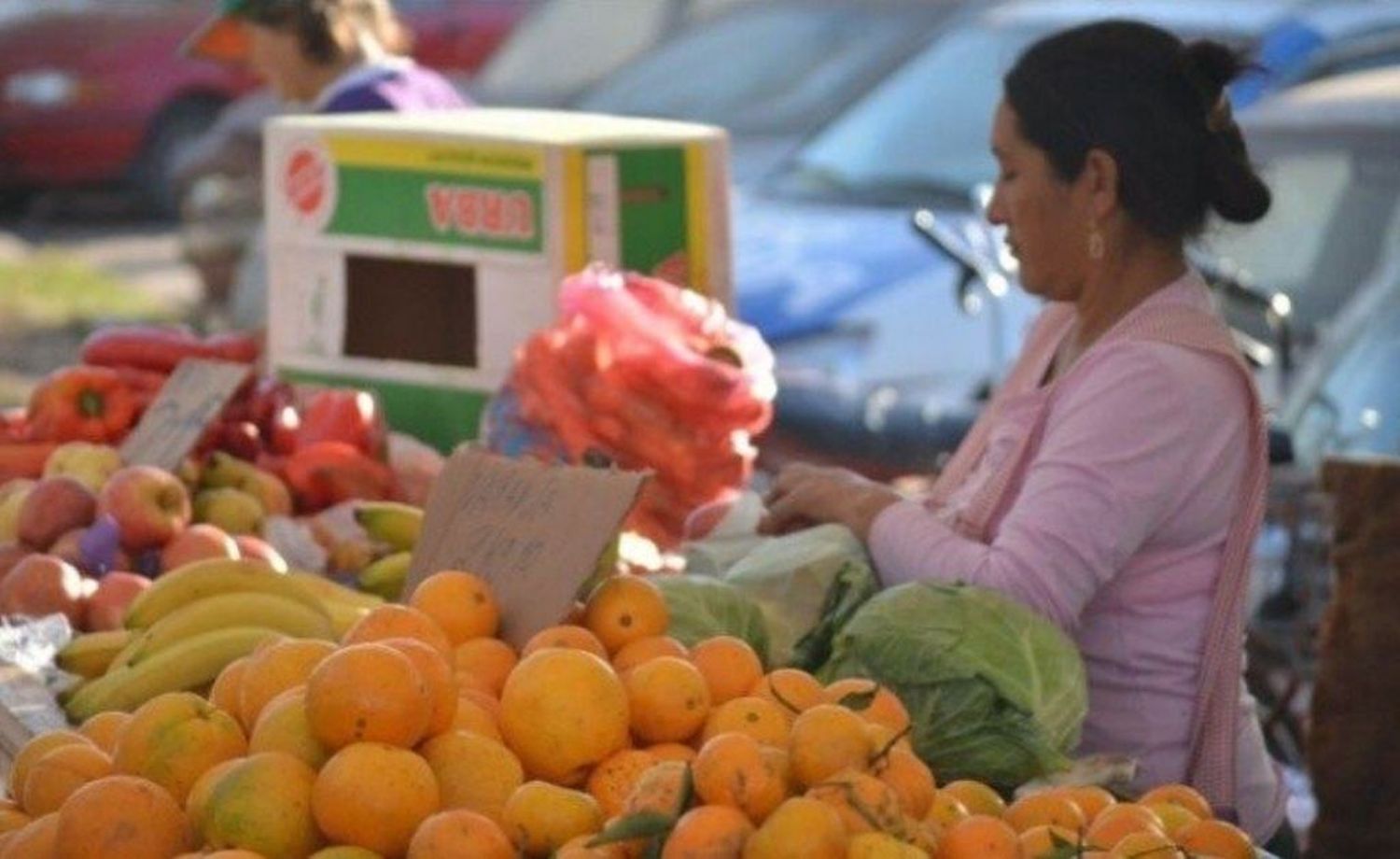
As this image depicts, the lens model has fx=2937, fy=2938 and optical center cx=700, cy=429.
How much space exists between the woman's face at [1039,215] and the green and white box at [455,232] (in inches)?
50.7

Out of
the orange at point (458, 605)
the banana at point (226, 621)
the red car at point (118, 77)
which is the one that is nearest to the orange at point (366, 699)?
the orange at point (458, 605)

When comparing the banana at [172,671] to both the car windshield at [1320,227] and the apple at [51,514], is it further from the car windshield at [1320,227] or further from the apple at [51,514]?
the car windshield at [1320,227]

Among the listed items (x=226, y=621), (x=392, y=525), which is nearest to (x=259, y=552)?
(x=392, y=525)

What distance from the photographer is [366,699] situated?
2.86 meters

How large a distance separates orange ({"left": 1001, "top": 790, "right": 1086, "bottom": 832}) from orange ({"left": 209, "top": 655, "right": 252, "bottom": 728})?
84cm

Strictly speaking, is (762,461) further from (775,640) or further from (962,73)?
(775,640)

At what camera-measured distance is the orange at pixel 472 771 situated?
290 centimetres

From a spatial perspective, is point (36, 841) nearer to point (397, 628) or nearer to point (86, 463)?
point (397, 628)

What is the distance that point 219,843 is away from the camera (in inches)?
111

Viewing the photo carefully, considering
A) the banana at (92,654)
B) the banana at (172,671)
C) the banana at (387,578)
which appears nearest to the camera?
the banana at (172,671)

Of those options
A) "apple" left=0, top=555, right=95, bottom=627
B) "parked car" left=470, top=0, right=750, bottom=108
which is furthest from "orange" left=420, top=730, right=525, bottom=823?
"parked car" left=470, top=0, right=750, bottom=108

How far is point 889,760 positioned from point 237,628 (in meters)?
1.21

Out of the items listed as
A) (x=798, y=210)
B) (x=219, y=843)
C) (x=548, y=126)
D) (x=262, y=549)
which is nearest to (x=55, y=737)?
(x=219, y=843)

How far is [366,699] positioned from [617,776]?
0.29 meters
